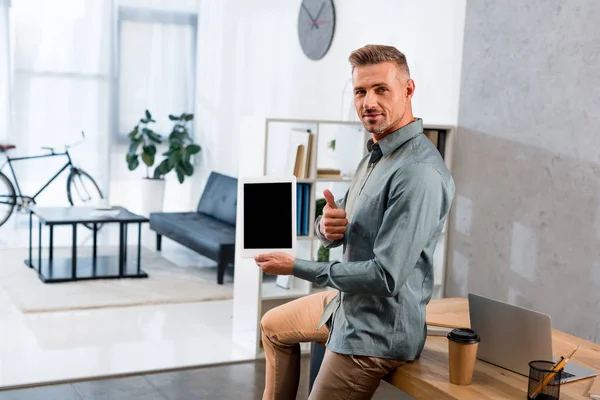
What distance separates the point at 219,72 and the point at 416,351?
6259mm

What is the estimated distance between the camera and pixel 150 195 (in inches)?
324

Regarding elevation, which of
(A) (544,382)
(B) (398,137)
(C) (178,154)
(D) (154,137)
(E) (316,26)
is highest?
(E) (316,26)

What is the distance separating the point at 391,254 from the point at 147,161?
6301 mm

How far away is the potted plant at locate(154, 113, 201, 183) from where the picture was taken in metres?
8.21

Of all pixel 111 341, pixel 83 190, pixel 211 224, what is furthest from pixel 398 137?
pixel 83 190

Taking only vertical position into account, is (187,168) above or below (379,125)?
below

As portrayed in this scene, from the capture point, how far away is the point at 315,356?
124 inches

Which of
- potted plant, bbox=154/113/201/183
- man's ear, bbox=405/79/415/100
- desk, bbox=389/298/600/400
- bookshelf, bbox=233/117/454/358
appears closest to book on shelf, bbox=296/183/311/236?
bookshelf, bbox=233/117/454/358

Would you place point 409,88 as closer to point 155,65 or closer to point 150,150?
point 150,150

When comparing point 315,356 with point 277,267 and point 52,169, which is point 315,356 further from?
point 52,169

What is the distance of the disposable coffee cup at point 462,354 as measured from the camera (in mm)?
2195

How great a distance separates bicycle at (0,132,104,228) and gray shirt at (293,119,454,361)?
5.95m

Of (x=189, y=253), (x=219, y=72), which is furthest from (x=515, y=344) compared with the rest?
(x=219, y=72)

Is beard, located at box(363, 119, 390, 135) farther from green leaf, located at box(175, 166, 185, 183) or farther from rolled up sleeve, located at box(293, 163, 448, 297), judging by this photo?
green leaf, located at box(175, 166, 185, 183)
